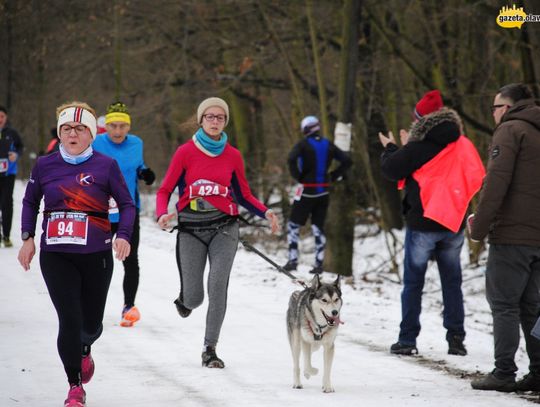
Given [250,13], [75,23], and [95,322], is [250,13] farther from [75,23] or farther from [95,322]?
[95,322]

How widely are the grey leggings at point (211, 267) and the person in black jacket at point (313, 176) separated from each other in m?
6.48

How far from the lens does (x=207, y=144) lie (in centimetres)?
712

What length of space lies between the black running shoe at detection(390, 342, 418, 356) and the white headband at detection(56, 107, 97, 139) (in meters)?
3.79

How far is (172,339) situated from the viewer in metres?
8.30

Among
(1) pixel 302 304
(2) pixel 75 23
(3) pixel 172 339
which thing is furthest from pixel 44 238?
(2) pixel 75 23

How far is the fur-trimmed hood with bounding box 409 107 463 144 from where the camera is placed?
7763mm

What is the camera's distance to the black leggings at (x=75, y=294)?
5414mm

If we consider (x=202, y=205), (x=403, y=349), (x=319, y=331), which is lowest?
(x=403, y=349)

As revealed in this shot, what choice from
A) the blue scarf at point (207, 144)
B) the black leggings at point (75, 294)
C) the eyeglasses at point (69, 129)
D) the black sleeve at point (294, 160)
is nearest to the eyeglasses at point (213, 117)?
the blue scarf at point (207, 144)

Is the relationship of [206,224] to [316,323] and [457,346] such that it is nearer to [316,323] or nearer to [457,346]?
[316,323]

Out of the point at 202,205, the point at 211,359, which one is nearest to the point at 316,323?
the point at 211,359

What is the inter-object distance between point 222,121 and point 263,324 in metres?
3.03

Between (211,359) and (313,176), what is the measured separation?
722cm

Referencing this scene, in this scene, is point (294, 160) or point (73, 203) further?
point (294, 160)
